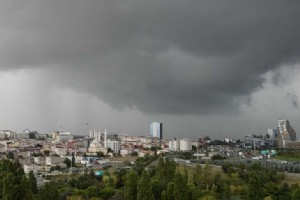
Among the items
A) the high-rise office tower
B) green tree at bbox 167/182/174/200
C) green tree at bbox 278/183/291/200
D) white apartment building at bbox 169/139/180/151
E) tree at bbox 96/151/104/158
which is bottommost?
green tree at bbox 278/183/291/200

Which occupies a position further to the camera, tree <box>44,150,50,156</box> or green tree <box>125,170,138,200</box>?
tree <box>44,150,50,156</box>

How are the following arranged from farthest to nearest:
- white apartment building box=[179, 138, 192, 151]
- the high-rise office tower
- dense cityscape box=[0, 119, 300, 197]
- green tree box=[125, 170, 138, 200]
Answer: the high-rise office tower, white apartment building box=[179, 138, 192, 151], dense cityscape box=[0, 119, 300, 197], green tree box=[125, 170, 138, 200]

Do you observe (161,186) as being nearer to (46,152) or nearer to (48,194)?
(48,194)

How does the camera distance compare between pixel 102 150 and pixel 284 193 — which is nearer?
pixel 284 193

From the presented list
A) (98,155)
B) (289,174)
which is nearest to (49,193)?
(289,174)

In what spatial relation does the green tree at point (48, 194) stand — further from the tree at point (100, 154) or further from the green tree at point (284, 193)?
the tree at point (100, 154)

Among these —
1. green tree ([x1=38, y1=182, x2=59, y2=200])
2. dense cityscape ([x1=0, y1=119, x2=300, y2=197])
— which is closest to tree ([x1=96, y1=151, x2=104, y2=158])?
dense cityscape ([x1=0, y1=119, x2=300, y2=197])

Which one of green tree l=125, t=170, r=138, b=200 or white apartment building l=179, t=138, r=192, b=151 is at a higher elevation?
white apartment building l=179, t=138, r=192, b=151

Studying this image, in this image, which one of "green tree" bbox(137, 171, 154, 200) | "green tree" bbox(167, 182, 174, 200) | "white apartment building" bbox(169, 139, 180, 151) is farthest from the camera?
"white apartment building" bbox(169, 139, 180, 151)

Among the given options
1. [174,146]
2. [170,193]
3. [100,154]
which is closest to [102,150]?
[100,154]

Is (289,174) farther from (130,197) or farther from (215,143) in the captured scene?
(215,143)

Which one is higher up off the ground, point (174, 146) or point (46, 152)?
point (174, 146)

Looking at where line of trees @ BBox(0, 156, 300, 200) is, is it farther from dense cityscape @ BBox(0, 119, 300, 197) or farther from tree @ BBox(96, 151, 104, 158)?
tree @ BBox(96, 151, 104, 158)
